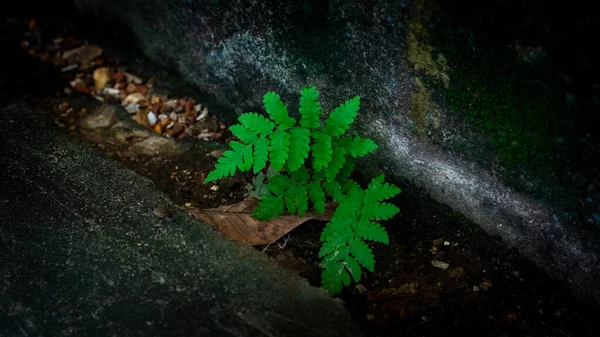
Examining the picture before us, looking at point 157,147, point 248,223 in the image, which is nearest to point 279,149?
point 248,223

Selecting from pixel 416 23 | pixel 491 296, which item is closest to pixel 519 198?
pixel 491 296

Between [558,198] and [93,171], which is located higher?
[558,198]

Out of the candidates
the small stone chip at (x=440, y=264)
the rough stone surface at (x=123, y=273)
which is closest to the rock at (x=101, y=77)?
the rough stone surface at (x=123, y=273)

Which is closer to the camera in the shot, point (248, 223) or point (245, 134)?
point (245, 134)

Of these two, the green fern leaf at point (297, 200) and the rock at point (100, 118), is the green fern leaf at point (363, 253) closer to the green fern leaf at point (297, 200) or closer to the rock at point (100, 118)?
the green fern leaf at point (297, 200)

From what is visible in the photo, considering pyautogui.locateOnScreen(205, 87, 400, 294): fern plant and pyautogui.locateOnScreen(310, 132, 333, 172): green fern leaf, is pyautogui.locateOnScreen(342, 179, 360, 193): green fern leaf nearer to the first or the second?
pyautogui.locateOnScreen(205, 87, 400, 294): fern plant

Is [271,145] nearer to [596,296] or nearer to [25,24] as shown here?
[596,296]

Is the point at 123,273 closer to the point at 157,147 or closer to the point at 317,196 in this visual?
the point at 317,196
